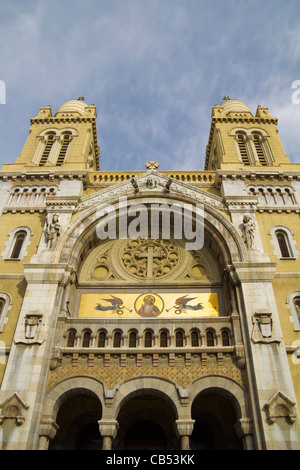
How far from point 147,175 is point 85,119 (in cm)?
899

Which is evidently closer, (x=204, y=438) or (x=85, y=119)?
(x=204, y=438)

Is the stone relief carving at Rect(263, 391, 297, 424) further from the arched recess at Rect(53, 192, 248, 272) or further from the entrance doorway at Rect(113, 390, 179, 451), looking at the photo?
the arched recess at Rect(53, 192, 248, 272)

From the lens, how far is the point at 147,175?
2319cm

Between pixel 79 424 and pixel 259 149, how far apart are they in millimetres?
20783

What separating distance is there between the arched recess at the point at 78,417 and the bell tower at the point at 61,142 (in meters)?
13.6

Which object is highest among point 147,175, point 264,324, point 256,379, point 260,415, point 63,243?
point 147,175

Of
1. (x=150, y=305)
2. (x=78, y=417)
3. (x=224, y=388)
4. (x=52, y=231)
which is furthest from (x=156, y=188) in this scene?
(x=78, y=417)

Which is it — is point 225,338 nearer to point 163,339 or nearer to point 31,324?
point 163,339

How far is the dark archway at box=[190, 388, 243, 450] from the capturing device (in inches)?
676

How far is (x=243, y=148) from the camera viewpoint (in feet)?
88.8

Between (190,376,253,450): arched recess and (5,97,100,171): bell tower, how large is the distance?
15193mm
